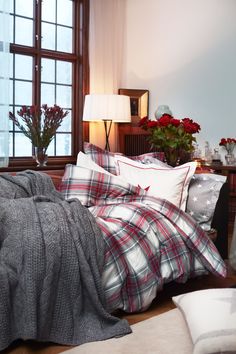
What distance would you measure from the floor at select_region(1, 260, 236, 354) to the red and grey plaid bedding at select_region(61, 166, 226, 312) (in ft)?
0.23

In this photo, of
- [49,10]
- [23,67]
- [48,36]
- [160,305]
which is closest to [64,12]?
[49,10]

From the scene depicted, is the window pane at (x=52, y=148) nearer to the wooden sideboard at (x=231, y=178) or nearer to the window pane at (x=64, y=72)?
the window pane at (x=64, y=72)

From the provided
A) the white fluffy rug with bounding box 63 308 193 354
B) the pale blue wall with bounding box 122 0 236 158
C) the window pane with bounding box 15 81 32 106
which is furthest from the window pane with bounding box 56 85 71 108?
the white fluffy rug with bounding box 63 308 193 354

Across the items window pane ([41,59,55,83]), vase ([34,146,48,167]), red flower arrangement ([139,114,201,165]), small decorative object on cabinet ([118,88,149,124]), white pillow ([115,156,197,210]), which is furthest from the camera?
small decorative object on cabinet ([118,88,149,124])

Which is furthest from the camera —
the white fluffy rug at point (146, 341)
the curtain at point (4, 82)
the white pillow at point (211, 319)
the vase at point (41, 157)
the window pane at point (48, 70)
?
the window pane at point (48, 70)

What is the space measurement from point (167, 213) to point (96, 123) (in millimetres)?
2688

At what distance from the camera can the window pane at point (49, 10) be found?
16.9 ft

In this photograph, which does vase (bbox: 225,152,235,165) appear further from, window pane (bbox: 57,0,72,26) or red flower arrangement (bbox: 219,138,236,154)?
window pane (bbox: 57,0,72,26)

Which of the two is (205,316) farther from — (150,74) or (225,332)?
(150,74)

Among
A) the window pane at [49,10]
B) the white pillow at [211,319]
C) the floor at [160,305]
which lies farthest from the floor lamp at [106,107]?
the white pillow at [211,319]

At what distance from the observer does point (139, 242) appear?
105 inches

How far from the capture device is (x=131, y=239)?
267 cm

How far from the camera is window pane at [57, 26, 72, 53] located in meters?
5.33

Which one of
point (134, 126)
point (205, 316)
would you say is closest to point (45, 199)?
point (205, 316)
